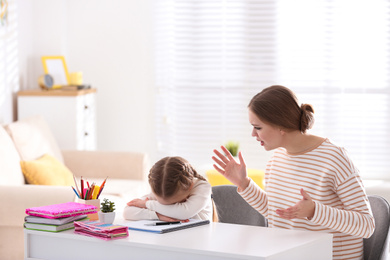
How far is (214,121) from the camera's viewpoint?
5402mm

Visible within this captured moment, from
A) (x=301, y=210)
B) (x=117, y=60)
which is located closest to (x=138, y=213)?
(x=301, y=210)

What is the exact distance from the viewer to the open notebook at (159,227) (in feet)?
6.67

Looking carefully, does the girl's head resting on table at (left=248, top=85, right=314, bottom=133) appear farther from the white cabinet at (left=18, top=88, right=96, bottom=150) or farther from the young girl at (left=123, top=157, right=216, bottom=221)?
the white cabinet at (left=18, top=88, right=96, bottom=150)

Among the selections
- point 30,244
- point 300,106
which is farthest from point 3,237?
point 300,106

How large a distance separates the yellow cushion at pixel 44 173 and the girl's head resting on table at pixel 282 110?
214cm

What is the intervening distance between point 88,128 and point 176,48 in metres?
0.98

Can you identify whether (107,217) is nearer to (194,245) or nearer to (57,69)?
(194,245)

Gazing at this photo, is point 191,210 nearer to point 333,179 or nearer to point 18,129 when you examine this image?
point 333,179

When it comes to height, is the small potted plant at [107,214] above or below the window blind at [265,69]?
below

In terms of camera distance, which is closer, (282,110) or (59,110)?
(282,110)

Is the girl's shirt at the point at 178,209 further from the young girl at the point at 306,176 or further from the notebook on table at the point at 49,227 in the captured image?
the notebook on table at the point at 49,227

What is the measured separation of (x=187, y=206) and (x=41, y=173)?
2.05m

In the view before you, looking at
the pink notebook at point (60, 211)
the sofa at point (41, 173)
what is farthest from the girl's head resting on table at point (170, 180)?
the sofa at point (41, 173)

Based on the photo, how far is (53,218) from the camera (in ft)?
6.79
